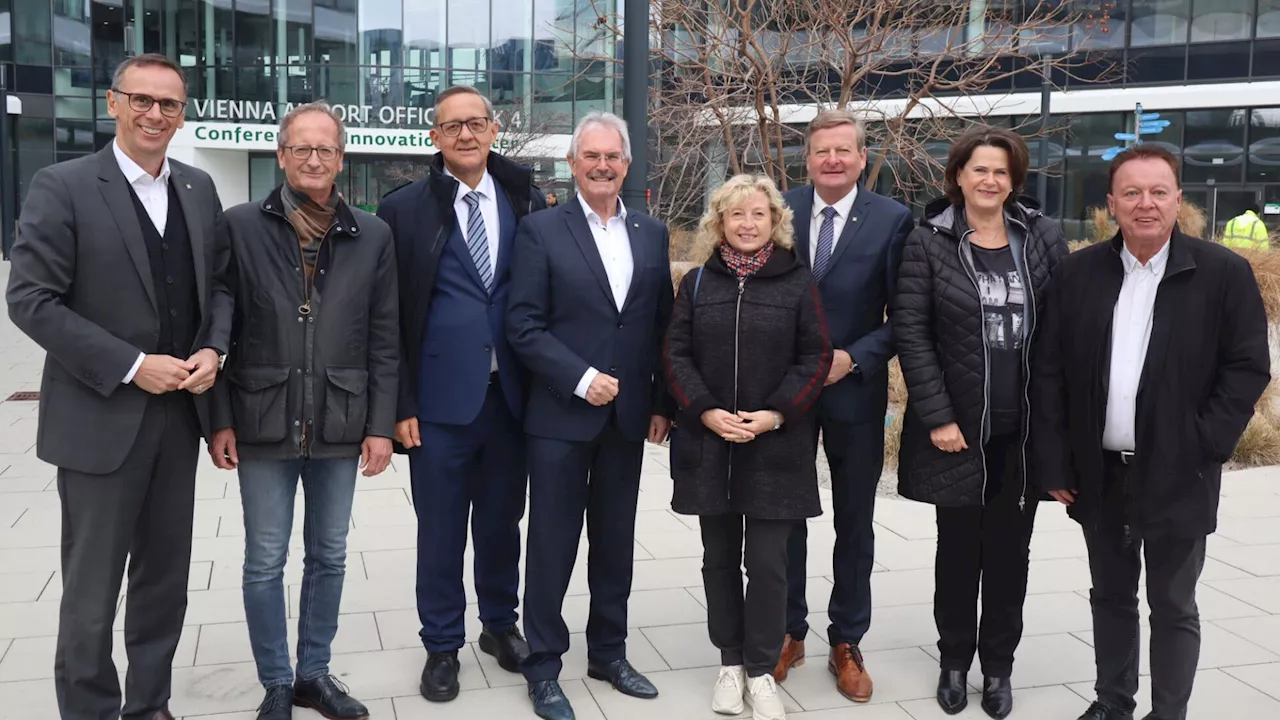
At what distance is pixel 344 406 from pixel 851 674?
7.38 feet

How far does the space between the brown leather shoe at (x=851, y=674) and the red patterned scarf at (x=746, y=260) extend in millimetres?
1603

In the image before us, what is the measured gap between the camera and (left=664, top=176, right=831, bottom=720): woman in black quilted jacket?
4332 mm

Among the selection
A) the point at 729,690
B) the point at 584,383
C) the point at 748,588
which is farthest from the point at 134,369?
the point at 729,690

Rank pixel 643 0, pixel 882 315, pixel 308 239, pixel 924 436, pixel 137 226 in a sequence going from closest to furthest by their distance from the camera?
pixel 137 226, pixel 308 239, pixel 924 436, pixel 882 315, pixel 643 0

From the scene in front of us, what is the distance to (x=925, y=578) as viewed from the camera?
6.20 m

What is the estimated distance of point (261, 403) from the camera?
4031 mm

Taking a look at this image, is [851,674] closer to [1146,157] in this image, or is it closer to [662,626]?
[662,626]

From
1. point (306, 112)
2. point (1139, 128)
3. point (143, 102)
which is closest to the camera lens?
point (143, 102)

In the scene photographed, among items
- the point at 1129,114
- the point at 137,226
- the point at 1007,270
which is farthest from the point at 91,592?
the point at 1129,114

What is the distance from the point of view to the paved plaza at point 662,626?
4.55m

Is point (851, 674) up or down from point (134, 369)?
down

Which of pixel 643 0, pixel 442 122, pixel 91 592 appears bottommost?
pixel 91 592

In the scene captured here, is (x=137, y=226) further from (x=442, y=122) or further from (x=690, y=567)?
(x=690, y=567)

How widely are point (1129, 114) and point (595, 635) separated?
32970 mm
